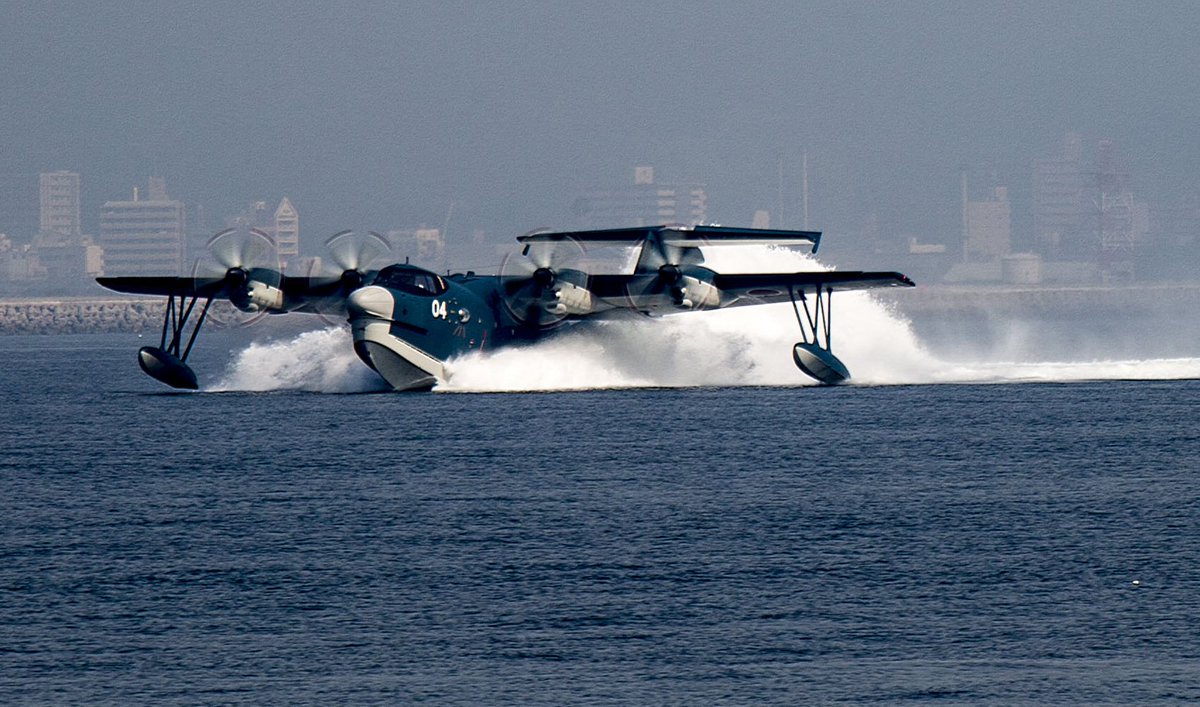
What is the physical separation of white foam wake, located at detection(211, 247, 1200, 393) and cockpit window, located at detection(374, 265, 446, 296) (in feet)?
14.7

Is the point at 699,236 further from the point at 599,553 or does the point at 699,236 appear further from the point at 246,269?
the point at 599,553

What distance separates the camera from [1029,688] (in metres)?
20.4

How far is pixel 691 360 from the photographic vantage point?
7200cm

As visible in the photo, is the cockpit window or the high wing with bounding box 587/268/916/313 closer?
the cockpit window

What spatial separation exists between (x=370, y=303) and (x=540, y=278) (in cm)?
715

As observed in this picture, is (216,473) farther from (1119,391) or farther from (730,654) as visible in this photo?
(1119,391)

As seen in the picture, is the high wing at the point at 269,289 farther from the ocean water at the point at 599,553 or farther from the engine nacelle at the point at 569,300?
the engine nacelle at the point at 569,300

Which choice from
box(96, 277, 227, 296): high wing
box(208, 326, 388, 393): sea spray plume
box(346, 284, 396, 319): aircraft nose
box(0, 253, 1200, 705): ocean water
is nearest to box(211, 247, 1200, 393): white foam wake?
box(208, 326, 388, 393): sea spray plume

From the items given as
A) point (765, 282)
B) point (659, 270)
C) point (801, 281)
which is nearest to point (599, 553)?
point (659, 270)

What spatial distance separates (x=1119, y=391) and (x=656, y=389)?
1933 centimetres

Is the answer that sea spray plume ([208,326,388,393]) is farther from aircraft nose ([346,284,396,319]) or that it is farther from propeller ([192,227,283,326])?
aircraft nose ([346,284,396,319])

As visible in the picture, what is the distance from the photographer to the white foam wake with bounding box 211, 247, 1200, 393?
66.0 meters

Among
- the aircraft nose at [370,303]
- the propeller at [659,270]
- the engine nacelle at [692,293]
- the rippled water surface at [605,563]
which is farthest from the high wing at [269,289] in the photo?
the engine nacelle at [692,293]

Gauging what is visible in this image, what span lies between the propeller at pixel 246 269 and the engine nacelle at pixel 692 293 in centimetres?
1379
